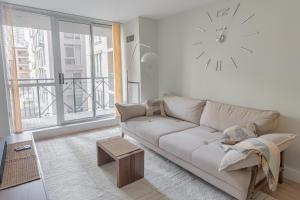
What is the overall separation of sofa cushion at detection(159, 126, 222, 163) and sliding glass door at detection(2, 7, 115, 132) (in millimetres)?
2390

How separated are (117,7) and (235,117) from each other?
8.25 feet

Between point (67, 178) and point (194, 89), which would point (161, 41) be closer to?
point (194, 89)

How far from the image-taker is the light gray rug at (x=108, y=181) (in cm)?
194

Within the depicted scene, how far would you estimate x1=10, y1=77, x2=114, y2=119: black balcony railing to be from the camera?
4.07 m

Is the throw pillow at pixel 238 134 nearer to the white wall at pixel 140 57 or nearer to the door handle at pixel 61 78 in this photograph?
the white wall at pixel 140 57

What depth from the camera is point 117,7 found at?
126 inches

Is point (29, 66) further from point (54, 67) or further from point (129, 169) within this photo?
point (129, 169)

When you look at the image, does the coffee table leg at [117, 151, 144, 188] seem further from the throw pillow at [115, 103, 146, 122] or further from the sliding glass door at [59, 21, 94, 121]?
the sliding glass door at [59, 21, 94, 121]

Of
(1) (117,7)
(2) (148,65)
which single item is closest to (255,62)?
(2) (148,65)

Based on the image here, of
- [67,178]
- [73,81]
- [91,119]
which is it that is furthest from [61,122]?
[67,178]

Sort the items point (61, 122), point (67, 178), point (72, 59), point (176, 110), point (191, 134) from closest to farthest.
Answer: point (67, 178)
point (191, 134)
point (176, 110)
point (61, 122)
point (72, 59)

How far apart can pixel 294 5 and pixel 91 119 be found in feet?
12.6

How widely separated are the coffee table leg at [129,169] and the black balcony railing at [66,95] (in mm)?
2439

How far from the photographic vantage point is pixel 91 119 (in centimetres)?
423
